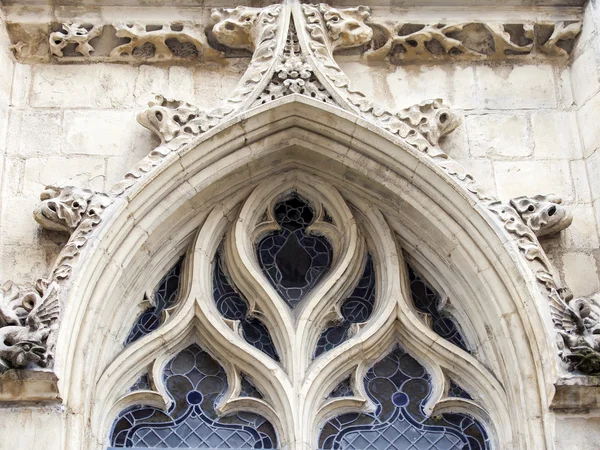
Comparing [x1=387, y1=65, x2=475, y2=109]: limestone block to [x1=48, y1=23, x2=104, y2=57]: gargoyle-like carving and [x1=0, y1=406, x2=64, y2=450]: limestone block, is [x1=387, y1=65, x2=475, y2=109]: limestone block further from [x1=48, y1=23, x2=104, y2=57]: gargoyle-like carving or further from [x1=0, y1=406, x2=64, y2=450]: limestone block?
[x1=0, y1=406, x2=64, y2=450]: limestone block

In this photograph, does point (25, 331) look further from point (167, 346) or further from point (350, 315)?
point (350, 315)

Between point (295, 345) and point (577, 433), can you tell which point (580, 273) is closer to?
point (577, 433)

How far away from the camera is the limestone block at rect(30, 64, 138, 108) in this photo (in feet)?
36.9

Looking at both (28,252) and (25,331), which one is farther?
(28,252)

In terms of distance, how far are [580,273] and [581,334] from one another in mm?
785

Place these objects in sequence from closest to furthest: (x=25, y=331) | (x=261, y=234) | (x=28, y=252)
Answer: (x=25, y=331) < (x=28, y=252) < (x=261, y=234)

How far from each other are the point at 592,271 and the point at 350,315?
5.63 feet

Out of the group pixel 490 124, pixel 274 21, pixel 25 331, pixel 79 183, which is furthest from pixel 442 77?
pixel 25 331

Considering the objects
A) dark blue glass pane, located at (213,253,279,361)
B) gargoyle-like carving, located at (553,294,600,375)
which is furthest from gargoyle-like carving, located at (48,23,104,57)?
gargoyle-like carving, located at (553,294,600,375)

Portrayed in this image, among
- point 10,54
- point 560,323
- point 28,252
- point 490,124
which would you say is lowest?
point 560,323

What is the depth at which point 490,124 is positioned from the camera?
36.8ft

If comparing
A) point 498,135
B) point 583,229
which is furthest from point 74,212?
point 583,229

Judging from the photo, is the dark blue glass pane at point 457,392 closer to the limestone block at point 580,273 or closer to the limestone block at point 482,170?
the limestone block at point 580,273

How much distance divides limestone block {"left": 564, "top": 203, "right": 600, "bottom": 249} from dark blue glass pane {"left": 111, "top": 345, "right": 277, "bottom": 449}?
8.27 ft
